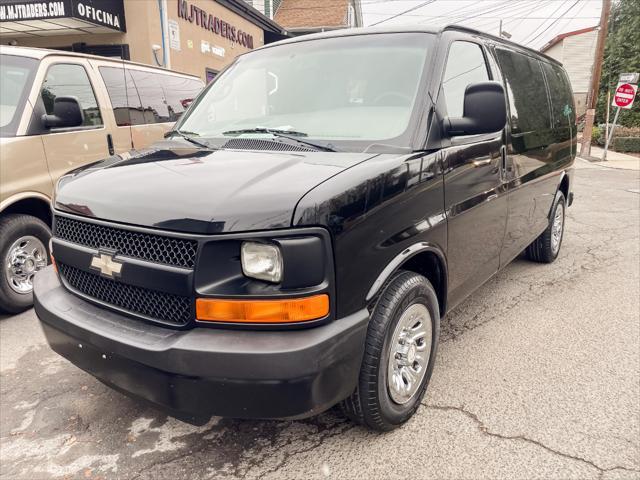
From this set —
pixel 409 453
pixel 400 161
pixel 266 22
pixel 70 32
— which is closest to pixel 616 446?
pixel 409 453

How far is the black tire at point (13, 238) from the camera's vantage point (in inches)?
158

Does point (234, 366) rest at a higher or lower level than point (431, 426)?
higher

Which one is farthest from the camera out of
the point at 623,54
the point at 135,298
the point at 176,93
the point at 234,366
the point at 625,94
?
the point at 623,54

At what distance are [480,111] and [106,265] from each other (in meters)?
2.03

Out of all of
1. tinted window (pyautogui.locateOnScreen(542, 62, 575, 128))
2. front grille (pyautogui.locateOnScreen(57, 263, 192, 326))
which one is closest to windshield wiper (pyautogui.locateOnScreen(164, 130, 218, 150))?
front grille (pyautogui.locateOnScreen(57, 263, 192, 326))

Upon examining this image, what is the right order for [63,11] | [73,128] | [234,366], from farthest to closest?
[63,11] < [73,128] < [234,366]

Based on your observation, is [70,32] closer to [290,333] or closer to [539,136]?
[539,136]

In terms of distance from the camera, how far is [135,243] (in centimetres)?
212

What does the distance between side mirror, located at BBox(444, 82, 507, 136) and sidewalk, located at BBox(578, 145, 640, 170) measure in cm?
1525

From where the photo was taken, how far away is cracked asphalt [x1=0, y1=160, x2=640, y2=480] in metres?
2.37

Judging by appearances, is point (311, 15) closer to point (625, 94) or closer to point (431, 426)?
point (625, 94)

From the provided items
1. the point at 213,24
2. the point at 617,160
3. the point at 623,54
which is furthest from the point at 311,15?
the point at 617,160

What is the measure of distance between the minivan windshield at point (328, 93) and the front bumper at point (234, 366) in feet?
3.68

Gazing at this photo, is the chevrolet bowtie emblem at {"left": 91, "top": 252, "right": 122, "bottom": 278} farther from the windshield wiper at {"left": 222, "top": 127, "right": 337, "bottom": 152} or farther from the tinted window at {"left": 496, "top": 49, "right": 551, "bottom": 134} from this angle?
the tinted window at {"left": 496, "top": 49, "right": 551, "bottom": 134}
